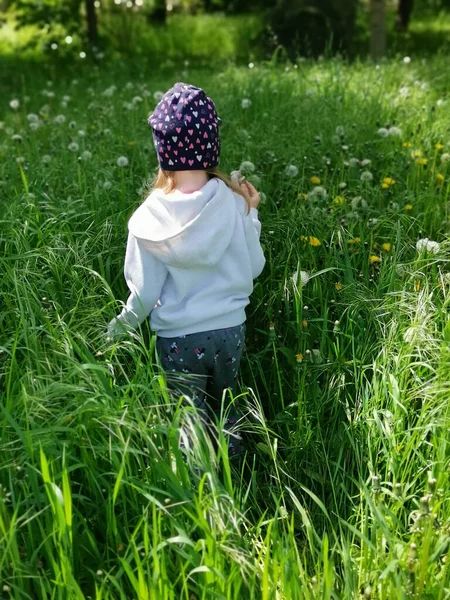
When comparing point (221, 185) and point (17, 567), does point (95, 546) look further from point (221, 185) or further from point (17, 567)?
point (221, 185)

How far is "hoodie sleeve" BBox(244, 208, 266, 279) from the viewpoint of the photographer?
2.54 metres

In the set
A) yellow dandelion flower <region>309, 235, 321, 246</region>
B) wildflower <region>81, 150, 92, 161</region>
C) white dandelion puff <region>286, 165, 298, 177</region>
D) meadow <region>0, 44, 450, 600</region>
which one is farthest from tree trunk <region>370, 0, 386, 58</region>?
yellow dandelion flower <region>309, 235, 321, 246</region>

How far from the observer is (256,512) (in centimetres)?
246

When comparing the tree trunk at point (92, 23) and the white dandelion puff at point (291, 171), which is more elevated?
the white dandelion puff at point (291, 171)

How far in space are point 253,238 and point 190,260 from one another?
261mm

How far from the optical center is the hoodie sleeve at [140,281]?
8.11ft

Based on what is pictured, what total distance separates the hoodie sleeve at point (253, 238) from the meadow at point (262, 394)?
10.7 inches

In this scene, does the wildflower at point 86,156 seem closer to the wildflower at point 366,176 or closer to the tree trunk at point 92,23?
the wildflower at point 366,176

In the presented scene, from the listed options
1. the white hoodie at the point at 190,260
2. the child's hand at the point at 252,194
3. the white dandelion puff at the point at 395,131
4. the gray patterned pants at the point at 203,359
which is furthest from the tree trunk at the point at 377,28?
the gray patterned pants at the point at 203,359

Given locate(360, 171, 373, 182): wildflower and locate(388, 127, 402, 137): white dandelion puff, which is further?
locate(388, 127, 402, 137): white dandelion puff

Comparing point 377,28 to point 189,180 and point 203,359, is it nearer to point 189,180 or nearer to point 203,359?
point 189,180

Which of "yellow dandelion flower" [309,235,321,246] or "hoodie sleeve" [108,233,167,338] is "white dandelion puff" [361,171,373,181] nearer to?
"yellow dandelion flower" [309,235,321,246]

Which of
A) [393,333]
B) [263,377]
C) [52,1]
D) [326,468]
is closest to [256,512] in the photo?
[326,468]

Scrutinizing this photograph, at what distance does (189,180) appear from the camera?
2471mm
